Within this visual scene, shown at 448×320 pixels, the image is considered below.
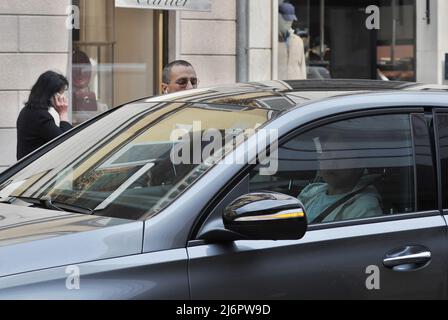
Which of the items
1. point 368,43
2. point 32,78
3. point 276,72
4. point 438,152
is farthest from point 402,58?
point 438,152

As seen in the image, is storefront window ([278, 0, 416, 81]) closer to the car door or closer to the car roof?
the car roof

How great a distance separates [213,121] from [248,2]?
29.3 ft

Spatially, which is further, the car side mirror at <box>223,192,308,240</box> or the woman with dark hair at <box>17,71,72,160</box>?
the woman with dark hair at <box>17,71,72,160</box>

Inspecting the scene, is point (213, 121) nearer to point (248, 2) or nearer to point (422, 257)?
point (422, 257)

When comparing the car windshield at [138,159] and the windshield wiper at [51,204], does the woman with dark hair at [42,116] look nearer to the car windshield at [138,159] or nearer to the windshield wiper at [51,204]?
the car windshield at [138,159]

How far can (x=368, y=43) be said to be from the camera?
14758mm

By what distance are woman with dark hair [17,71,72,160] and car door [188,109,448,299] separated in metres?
3.99

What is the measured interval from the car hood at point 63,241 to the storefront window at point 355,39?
425 inches

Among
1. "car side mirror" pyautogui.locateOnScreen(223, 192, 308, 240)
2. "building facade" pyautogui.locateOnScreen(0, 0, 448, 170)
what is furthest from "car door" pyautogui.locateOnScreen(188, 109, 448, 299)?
"building facade" pyautogui.locateOnScreen(0, 0, 448, 170)

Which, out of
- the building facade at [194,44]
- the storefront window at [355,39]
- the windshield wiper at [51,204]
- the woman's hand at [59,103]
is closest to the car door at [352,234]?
the windshield wiper at [51,204]

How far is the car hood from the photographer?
3133 millimetres

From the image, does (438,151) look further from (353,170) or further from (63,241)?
(63,241)

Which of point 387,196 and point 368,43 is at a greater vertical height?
point 368,43

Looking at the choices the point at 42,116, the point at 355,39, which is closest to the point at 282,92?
the point at 42,116
